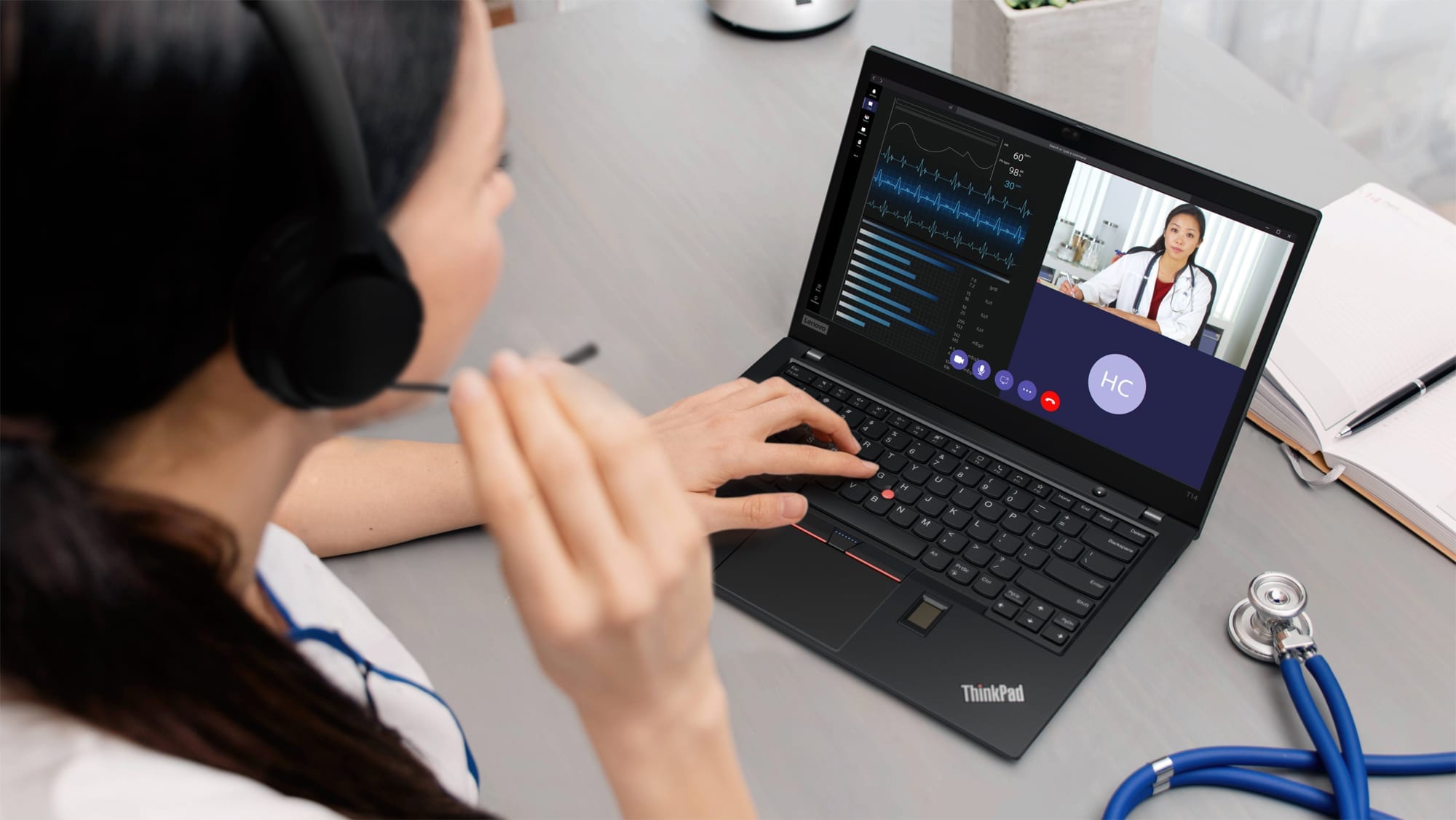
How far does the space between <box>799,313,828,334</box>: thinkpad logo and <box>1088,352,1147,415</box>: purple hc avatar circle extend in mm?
234

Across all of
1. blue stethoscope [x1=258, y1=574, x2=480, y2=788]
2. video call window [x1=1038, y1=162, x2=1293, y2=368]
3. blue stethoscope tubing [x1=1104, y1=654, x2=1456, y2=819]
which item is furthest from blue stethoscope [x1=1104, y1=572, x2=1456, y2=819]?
blue stethoscope [x1=258, y1=574, x2=480, y2=788]

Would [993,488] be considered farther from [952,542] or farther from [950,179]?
[950,179]

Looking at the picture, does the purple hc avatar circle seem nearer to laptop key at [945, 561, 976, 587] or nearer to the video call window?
the video call window

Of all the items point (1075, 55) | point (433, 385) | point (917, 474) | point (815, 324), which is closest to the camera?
point (433, 385)

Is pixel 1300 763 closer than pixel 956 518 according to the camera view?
Yes

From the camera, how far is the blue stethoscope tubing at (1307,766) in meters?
0.70

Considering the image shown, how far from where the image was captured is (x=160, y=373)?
0.43 meters

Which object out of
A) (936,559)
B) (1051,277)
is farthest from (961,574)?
(1051,277)

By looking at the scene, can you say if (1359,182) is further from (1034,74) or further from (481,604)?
(481,604)

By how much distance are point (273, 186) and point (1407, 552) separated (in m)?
0.83

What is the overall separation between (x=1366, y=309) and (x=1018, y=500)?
375 mm

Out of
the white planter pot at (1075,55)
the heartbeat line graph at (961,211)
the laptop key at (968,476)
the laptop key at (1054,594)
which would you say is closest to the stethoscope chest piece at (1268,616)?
the laptop key at (1054,594)

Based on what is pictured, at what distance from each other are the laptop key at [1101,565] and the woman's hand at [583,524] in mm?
432

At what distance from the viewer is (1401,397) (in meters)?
0.94
